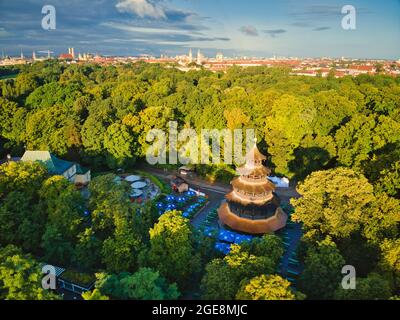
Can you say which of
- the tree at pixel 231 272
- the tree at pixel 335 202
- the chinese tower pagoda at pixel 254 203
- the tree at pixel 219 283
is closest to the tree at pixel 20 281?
the tree at pixel 219 283

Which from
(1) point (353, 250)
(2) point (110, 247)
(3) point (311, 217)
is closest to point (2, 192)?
(2) point (110, 247)

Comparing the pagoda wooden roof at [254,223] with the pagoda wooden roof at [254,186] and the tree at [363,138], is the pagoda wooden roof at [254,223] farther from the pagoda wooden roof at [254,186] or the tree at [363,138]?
the tree at [363,138]

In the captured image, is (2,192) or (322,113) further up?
(322,113)

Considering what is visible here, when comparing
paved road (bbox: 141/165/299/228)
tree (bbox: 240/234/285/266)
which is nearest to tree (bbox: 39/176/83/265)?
paved road (bbox: 141/165/299/228)
